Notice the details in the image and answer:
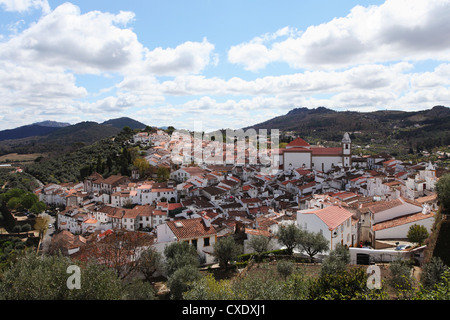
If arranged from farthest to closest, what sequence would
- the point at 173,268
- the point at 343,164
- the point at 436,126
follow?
1. the point at 436,126
2. the point at 343,164
3. the point at 173,268

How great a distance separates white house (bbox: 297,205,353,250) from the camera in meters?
18.6

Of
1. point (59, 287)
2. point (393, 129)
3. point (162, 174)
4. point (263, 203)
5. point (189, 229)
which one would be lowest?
point (263, 203)

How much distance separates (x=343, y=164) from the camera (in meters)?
50.3

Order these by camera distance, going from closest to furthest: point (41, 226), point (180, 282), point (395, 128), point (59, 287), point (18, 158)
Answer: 1. point (59, 287)
2. point (180, 282)
3. point (41, 226)
4. point (18, 158)
5. point (395, 128)

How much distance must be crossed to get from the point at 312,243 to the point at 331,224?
2129 millimetres

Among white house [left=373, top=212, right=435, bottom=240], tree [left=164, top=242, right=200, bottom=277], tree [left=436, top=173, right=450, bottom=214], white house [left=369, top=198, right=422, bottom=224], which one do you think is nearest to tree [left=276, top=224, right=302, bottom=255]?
tree [left=164, top=242, right=200, bottom=277]

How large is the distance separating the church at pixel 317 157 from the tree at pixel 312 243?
33216 mm

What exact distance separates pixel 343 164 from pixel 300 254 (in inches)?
1389

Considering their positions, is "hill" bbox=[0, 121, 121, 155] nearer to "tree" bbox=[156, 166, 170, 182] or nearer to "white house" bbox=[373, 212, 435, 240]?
"tree" bbox=[156, 166, 170, 182]

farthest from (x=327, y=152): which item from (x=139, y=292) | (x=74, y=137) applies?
(x=74, y=137)

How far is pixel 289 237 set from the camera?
18.5 meters

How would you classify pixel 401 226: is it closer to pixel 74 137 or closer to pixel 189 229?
pixel 189 229
